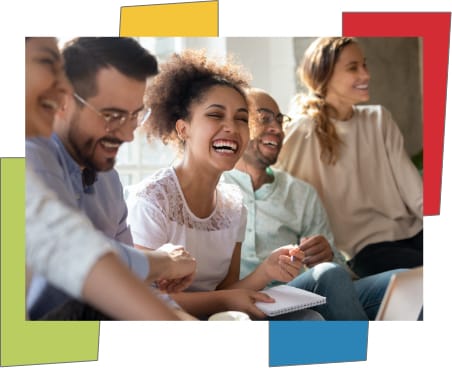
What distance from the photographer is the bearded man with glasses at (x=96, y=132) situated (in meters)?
1.69

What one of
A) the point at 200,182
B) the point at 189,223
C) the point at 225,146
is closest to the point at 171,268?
the point at 189,223

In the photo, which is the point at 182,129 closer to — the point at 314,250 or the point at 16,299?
the point at 314,250

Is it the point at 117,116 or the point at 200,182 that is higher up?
the point at 117,116

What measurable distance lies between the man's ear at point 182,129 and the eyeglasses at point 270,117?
0.66 ft

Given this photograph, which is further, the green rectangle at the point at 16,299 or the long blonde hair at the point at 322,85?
the long blonde hair at the point at 322,85

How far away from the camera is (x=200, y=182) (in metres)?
1.87

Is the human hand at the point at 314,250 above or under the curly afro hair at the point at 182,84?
under

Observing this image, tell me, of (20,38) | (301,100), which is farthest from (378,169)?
(20,38)

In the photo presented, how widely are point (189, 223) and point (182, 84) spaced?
37cm

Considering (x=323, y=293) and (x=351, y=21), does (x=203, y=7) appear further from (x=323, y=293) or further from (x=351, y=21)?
(x=323, y=293)

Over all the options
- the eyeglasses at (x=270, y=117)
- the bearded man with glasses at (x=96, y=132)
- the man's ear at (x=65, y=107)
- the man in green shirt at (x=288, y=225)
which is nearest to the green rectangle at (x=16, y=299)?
the bearded man with glasses at (x=96, y=132)

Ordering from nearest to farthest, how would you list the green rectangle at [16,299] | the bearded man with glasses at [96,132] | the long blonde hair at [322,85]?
the bearded man with glasses at [96,132]
the green rectangle at [16,299]
the long blonde hair at [322,85]

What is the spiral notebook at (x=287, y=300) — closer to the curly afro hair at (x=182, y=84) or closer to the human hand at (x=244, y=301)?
the human hand at (x=244, y=301)

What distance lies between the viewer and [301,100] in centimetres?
192
